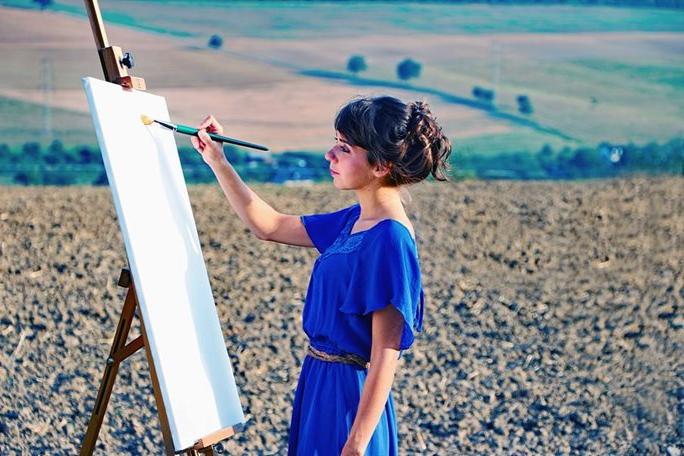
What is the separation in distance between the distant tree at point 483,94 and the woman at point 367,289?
6.96 m

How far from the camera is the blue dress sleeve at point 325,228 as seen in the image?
2.77 metres

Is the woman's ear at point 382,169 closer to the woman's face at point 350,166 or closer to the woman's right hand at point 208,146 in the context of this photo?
the woman's face at point 350,166

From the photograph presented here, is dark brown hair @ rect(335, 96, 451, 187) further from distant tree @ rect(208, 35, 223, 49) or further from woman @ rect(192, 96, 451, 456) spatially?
distant tree @ rect(208, 35, 223, 49)

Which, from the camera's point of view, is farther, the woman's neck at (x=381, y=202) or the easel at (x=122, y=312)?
the easel at (x=122, y=312)

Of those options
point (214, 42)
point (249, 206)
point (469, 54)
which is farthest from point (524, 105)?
point (249, 206)

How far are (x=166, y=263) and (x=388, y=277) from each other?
1.94 ft

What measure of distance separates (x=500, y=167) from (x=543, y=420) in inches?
169

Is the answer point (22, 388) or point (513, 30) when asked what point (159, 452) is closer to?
point (22, 388)

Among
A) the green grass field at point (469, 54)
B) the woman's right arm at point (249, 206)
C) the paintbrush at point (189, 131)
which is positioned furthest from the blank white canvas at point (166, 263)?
the green grass field at point (469, 54)

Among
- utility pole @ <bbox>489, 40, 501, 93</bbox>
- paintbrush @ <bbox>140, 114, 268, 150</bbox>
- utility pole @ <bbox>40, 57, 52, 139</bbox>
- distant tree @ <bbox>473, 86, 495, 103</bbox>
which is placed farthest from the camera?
utility pole @ <bbox>489, 40, 501, 93</bbox>

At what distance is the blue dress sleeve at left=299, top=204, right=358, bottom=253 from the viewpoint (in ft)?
9.08

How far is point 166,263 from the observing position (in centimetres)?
276

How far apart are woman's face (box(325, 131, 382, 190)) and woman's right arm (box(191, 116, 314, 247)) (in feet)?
1.00

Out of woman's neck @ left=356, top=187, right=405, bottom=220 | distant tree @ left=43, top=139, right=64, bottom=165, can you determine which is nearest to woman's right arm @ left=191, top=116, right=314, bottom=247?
woman's neck @ left=356, top=187, right=405, bottom=220
